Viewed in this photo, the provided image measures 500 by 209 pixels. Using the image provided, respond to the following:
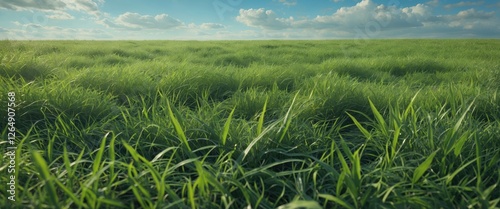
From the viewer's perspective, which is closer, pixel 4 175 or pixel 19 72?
pixel 4 175

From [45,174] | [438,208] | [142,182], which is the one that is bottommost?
[438,208]

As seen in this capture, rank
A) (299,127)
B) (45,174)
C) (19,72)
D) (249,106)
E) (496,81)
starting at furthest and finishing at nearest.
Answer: (496,81), (19,72), (249,106), (299,127), (45,174)

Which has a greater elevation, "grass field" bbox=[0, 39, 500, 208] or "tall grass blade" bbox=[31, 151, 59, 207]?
"tall grass blade" bbox=[31, 151, 59, 207]

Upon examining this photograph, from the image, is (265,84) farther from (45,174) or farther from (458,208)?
(45,174)

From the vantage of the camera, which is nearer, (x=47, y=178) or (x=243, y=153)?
(x=47, y=178)

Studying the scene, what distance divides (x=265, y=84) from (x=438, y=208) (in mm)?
2226

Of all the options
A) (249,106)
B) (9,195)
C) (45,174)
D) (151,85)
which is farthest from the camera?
(151,85)

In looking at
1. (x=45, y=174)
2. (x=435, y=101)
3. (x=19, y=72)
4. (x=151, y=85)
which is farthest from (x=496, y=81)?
(x=19, y=72)

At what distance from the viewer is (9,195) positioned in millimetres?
945

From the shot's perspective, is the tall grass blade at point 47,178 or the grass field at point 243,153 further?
the grass field at point 243,153

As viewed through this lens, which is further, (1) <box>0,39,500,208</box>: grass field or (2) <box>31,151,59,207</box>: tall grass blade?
(1) <box>0,39,500,208</box>: grass field

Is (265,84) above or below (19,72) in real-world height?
below

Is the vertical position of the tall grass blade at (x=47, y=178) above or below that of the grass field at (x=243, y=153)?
above

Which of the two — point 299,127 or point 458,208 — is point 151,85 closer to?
point 299,127
